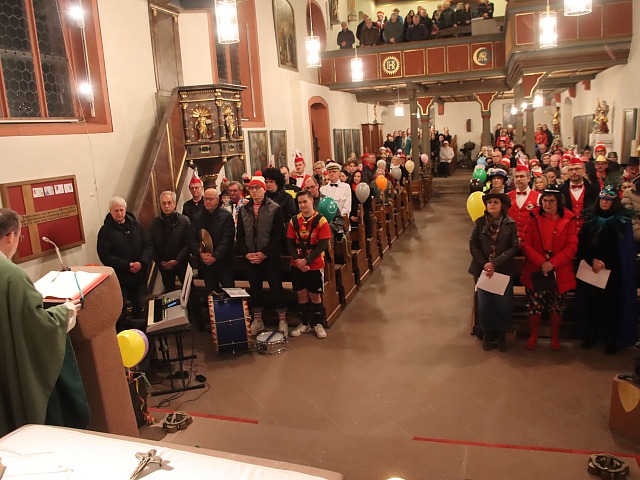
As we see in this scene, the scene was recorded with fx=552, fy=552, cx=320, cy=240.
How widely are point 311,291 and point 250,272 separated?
0.80 metres

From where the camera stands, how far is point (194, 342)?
266 inches

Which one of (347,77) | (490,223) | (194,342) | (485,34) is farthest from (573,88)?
(194,342)

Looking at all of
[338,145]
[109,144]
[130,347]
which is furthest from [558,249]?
[338,145]

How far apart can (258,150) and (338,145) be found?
6.29 m

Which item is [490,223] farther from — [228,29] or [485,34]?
[485,34]

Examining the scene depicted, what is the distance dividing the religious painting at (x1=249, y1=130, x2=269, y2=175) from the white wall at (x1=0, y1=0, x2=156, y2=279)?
4.13 m

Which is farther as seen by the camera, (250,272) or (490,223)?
(250,272)

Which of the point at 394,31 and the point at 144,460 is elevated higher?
the point at 394,31

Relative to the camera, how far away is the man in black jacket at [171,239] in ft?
22.2

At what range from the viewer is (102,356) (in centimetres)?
331

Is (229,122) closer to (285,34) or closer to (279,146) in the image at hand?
(279,146)

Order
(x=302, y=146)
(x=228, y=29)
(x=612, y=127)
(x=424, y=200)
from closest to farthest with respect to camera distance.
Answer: (x=228, y=29) < (x=612, y=127) < (x=302, y=146) < (x=424, y=200)

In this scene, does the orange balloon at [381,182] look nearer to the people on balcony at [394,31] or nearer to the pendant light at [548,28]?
the pendant light at [548,28]

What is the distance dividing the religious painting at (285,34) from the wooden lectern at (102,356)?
1248 centimetres
